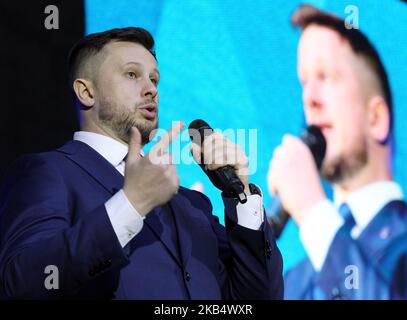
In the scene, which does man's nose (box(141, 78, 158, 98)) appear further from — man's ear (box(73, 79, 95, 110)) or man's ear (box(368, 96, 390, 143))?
man's ear (box(368, 96, 390, 143))

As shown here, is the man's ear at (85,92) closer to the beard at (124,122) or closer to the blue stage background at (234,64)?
the beard at (124,122)

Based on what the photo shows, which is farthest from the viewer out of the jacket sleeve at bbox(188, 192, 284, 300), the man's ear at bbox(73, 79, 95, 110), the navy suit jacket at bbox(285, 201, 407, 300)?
the navy suit jacket at bbox(285, 201, 407, 300)

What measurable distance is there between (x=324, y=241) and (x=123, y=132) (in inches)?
54.1

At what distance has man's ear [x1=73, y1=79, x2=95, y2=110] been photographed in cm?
200

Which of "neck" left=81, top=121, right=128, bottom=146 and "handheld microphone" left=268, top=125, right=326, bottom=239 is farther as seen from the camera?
"handheld microphone" left=268, top=125, right=326, bottom=239

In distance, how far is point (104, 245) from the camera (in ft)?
4.81

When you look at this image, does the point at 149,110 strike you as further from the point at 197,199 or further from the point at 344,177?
the point at 344,177

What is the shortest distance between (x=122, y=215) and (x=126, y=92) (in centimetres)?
54

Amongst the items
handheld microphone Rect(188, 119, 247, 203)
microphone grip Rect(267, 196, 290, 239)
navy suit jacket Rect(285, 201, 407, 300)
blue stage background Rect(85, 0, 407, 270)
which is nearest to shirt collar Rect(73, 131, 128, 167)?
handheld microphone Rect(188, 119, 247, 203)

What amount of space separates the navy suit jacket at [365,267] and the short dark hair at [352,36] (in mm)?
413

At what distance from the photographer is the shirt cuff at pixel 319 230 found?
2959 millimetres

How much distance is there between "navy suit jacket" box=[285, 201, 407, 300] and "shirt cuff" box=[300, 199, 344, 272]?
2cm

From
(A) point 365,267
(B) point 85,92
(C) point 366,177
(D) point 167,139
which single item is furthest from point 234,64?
(D) point 167,139

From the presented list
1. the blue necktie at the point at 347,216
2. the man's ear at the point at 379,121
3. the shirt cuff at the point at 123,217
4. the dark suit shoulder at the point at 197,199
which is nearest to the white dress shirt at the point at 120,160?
the dark suit shoulder at the point at 197,199
